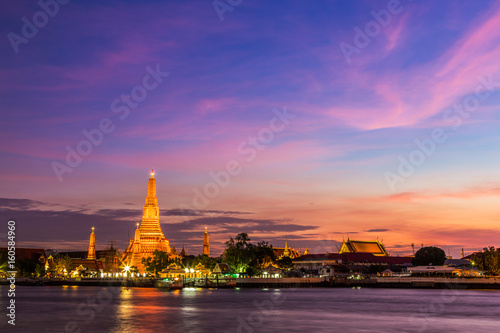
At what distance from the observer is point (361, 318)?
185 ft

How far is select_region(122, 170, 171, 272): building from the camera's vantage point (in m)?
166

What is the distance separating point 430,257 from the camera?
15625 cm

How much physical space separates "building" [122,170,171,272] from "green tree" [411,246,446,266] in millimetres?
73039

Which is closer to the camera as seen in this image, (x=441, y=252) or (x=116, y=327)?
(x=116, y=327)

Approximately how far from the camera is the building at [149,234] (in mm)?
166000

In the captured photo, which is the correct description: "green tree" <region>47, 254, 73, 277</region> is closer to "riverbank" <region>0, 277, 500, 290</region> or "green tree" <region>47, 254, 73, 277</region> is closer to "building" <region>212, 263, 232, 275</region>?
"riverbank" <region>0, 277, 500, 290</region>

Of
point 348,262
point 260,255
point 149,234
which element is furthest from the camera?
point 348,262

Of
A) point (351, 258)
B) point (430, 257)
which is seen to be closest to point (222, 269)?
point (430, 257)

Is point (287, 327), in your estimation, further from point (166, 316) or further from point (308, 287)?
point (308, 287)

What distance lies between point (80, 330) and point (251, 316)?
1769cm

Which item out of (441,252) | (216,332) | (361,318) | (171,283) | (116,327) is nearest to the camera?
(216,332)

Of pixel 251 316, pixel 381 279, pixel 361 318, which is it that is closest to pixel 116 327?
pixel 251 316

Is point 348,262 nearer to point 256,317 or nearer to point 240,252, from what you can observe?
point 240,252

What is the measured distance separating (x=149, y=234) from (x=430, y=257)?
3177 inches
